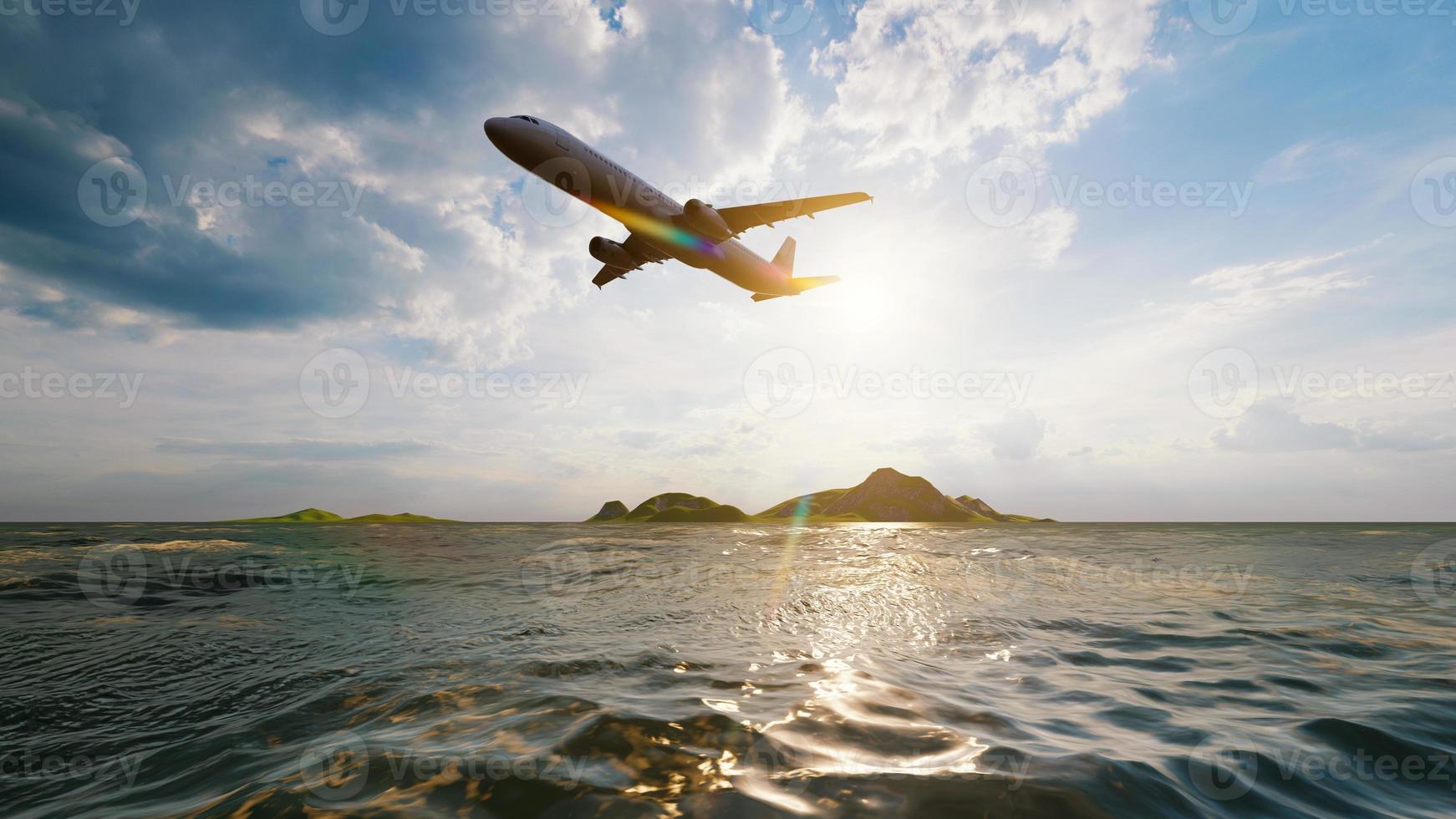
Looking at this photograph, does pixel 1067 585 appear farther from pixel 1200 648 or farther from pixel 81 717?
pixel 81 717

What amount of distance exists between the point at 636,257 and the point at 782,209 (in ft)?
47.3

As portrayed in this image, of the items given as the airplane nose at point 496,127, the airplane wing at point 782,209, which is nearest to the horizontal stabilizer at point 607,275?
the airplane wing at point 782,209

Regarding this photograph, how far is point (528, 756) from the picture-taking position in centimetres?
525

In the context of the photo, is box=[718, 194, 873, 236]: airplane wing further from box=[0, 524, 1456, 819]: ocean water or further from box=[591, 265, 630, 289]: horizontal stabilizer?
box=[0, 524, 1456, 819]: ocean water

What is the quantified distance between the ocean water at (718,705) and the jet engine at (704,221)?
29064 mm

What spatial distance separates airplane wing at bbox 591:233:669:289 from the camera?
47000mm

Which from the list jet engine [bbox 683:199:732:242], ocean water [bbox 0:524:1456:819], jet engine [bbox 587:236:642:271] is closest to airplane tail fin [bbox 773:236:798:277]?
jet engine [bbox 587:236:642:271]

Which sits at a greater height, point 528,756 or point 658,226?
point 658,226

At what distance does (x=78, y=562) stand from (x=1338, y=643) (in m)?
45.2

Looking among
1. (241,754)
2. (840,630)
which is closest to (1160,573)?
(840,630)

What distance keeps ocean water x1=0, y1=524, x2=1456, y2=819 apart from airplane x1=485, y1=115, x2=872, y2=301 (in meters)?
29.4

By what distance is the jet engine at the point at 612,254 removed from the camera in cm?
4716

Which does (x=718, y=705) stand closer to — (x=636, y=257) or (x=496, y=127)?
(x=496, y=127)

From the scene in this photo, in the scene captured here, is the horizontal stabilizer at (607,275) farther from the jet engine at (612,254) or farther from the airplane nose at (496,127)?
the airplane nose at (496,127)
